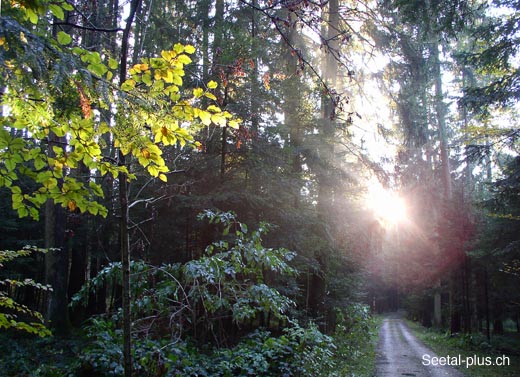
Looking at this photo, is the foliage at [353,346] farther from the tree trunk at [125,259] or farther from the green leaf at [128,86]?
the green leaf at [128,86]

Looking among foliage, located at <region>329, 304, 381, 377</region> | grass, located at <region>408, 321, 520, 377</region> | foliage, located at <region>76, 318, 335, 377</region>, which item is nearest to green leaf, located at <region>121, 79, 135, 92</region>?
foliage, located at <region>76, 318, 335, 377</region>

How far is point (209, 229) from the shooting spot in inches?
385

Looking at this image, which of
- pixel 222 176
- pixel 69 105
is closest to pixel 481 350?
pixel 222 176

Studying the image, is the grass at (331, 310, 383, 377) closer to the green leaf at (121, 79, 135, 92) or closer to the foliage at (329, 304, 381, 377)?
the foliage at (329, 304, 381, 377)

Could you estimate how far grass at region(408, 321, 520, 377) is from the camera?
1078 cm

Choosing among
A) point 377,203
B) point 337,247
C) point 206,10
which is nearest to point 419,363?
point 337,247

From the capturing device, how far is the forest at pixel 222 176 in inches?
83.4

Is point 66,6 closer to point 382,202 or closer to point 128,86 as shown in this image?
point 128,86

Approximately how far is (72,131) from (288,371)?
15.6ft

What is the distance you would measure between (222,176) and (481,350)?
13.0 meters

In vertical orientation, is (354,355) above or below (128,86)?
below

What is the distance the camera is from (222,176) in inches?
382

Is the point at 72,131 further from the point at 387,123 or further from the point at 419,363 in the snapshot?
the point at 387,123

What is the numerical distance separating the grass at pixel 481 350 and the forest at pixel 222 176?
0.81m
